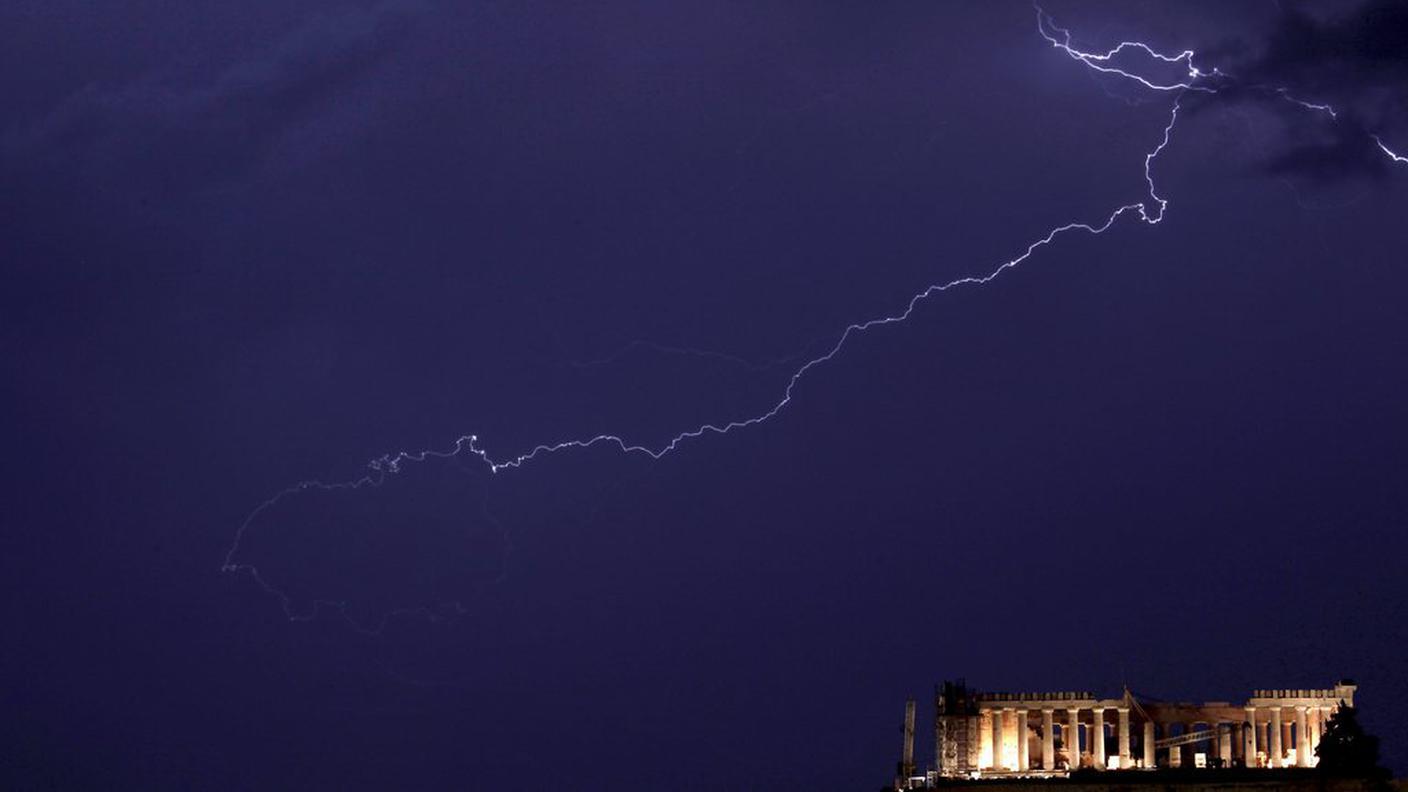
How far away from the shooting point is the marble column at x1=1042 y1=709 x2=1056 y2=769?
249 feet

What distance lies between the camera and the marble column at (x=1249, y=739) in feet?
247

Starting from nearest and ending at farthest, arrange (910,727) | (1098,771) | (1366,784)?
(1366,784) < (1098,771) < (910,727)

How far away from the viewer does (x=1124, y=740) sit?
74938 millimetres

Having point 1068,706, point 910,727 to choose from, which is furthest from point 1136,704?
point 910,727

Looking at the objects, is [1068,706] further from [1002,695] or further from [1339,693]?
[1339,693]

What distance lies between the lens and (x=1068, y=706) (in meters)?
76.2

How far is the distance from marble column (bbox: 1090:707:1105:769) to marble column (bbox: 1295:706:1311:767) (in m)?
6.63

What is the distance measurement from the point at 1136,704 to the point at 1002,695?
4716mm

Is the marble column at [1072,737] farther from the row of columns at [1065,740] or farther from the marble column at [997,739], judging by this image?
the marble column at [997,739]

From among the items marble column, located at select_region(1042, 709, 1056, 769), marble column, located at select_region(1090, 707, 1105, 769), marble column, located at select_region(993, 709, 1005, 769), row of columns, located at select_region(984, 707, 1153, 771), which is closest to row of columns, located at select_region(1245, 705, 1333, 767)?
row of columns, located at select_region(984, 707, 1153, 771)

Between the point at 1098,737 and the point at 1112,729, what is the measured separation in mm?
3059

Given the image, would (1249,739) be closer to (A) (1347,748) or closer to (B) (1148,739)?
(B) (1148,739)

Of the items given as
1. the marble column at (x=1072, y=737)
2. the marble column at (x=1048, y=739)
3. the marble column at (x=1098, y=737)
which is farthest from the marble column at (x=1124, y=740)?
the marble column at (x=1048, y=739)

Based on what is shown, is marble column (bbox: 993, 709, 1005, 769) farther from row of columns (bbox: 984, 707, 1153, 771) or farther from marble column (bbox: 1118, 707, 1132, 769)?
marble column (bbox: 1118, 707, 1132, 769)
